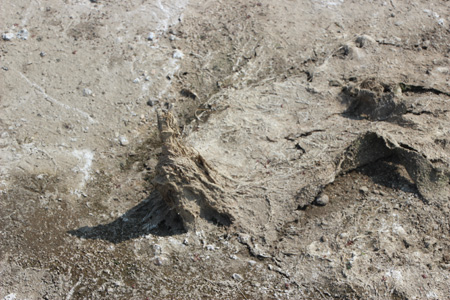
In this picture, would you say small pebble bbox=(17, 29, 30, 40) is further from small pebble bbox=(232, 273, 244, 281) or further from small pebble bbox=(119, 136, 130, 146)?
small pebble bbox=(232, 273, 244, 281)

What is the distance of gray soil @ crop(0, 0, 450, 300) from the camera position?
447cm

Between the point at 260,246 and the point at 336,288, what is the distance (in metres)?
0.89

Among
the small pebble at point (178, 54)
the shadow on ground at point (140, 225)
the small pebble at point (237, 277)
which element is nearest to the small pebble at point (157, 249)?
the shadow on ground at point (140, 225)

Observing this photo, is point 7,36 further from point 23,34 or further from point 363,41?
point 363,41

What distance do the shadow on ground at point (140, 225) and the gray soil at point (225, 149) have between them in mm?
23

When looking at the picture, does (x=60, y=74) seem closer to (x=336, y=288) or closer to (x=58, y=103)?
(x=58, y=103)

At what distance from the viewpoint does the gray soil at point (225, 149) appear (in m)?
4.47

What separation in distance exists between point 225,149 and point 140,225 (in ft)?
4.62

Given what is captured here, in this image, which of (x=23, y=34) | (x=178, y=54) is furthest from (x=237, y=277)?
(x=23, y=34)

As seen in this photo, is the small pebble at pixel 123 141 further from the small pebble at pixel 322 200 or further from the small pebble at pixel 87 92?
the small pebble at pixel 322 200

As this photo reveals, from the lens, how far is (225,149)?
546 cm

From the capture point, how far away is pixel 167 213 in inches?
199

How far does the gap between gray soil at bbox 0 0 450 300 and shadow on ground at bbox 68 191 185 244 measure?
23mm

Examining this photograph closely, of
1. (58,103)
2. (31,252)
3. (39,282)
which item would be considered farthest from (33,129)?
(39,282)
